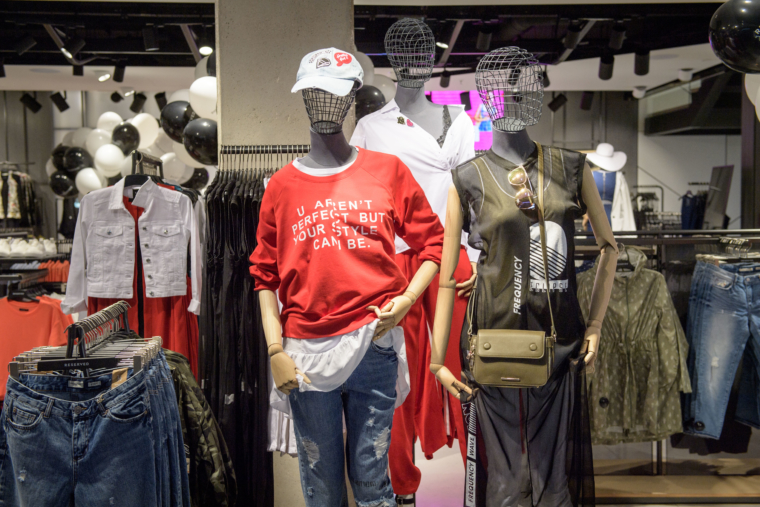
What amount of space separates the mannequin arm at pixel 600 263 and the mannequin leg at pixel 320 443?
2.61ft

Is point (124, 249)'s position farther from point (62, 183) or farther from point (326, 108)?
point (62, 183)

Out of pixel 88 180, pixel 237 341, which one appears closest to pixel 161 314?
pixel 237 341

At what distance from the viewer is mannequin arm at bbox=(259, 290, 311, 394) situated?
1.70 meters

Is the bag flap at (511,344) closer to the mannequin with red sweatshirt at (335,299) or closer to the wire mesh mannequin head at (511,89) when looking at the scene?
the mannequin with red sweatshirt at (335,299)

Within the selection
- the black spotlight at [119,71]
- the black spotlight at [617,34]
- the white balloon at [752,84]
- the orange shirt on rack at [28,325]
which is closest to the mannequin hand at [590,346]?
the white balloon at [752,84]

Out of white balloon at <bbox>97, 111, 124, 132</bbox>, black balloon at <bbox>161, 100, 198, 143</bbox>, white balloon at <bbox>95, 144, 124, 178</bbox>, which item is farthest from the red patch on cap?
white balloon at <bbox>97, 111, 124, 132</bbox>

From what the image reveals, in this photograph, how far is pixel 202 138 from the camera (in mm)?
3662

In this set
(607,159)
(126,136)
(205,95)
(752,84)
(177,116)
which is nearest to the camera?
(752,84)

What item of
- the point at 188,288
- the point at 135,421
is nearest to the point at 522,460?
the point at 135,421

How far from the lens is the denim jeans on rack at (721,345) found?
123 inches

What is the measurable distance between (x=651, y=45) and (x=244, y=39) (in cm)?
612

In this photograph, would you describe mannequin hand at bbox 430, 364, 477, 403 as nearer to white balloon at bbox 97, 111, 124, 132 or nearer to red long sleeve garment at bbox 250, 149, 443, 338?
red long sleeve garment at bbox 250, 149, 443, 338

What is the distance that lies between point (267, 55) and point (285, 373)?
5.30 ft

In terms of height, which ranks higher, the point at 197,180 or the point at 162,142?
the point at 162,142
